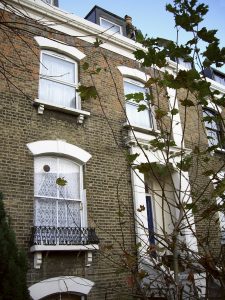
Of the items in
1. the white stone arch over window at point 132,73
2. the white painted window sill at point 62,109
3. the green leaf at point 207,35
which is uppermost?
the white stone arch over window at point 132,73

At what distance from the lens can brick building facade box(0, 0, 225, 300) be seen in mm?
7418

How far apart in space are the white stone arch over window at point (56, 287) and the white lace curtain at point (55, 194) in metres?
1.21

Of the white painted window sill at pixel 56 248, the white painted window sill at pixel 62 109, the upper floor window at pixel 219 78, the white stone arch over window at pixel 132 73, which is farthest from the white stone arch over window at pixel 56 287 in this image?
the upper floor window at pixel 219 78

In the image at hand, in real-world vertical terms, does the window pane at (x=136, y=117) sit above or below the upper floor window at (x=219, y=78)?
below

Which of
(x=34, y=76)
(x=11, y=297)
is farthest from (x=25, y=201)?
(x=34, y=76)


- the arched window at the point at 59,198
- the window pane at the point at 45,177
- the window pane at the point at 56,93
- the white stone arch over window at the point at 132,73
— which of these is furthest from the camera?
the white stone arch over window at the point at 132,73

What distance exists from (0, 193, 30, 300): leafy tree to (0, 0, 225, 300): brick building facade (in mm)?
875

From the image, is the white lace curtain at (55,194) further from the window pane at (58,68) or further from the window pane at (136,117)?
the window pane at (136,117)

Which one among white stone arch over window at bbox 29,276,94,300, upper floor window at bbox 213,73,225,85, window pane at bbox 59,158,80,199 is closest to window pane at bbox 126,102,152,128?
window pane at bbox 59,158,80,199

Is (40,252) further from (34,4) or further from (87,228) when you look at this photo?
(34,4)

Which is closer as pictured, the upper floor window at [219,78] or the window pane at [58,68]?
the window pane at [58,68]

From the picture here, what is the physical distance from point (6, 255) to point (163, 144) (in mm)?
3926

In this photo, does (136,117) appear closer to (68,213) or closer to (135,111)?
(135,111)

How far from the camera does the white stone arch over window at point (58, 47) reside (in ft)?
30.4
